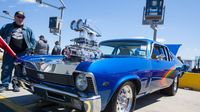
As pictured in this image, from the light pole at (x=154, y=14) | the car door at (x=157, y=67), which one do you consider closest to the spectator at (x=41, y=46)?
the car door at (x=157, y=67)

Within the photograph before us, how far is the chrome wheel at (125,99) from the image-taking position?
386 cm

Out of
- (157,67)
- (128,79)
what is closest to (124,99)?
(128,79)

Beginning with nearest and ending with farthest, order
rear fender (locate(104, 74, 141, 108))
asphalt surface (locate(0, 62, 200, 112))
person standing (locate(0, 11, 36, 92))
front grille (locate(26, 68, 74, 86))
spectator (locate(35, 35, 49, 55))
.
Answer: front grille (locate(26, 68, 74, 86)) → rear fender (locate(104, 74, 141, 108)) → asphalt surface (locate(0, 62, 200, 112)) → person standing (locate(0, 11, 36, 92)) → spectator (locate(35, 35, 49, 55))

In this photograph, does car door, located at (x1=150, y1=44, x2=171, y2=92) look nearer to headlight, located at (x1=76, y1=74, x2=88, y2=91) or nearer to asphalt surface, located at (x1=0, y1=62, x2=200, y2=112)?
asphalt surface, located at (x1=0, y1=62, x2=200, y2=112)

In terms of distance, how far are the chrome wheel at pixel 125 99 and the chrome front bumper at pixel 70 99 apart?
0.67m

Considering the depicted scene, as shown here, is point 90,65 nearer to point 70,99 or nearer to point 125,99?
point 70,99

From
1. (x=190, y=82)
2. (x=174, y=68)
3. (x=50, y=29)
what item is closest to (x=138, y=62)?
(x=174, y=68)

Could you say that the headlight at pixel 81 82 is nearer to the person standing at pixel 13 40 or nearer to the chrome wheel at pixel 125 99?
the chrome wheel at pixel 125 99

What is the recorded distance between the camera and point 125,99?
4031 mm

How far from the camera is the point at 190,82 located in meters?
9.35

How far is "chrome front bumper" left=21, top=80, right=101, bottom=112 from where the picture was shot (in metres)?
3.10

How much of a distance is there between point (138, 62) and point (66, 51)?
4.49 feet

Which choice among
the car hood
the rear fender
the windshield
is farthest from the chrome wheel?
the windshield

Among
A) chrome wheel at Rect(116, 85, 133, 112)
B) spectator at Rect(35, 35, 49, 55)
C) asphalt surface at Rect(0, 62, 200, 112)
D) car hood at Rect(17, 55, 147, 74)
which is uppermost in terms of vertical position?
spectator at Rect(35, 35, 49, 55)
